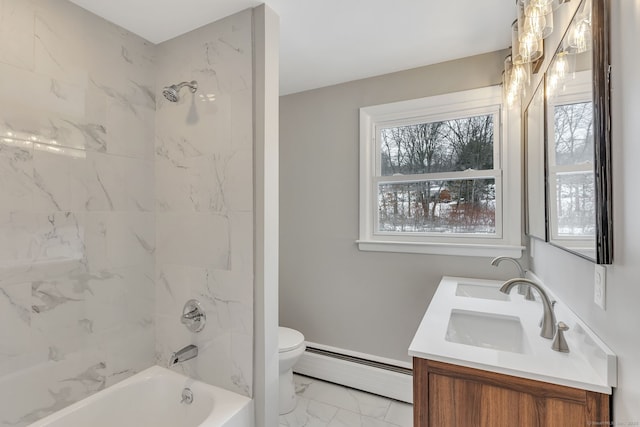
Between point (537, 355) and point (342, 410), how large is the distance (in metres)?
1.50

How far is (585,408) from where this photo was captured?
92 cm

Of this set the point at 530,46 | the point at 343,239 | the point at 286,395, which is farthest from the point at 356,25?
the point at 286,395

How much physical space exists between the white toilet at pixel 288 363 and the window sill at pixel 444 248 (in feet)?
2.85

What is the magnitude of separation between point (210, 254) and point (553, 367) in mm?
1597

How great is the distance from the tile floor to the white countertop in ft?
3.45

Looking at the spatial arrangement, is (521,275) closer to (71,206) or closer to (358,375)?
(358,375)

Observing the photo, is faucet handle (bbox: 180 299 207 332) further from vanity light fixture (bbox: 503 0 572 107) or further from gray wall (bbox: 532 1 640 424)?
vanity light fixture (bbox: 503 0 572 107)

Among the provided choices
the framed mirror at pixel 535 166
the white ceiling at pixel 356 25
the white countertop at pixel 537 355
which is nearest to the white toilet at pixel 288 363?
the white countertop at pixel 537 355

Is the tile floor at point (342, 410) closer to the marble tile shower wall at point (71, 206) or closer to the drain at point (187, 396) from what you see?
the drain at point (187, 396)

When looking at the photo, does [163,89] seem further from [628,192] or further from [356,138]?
[628,192]

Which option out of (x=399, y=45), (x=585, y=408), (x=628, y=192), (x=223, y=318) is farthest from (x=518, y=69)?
(x=223, y=318)

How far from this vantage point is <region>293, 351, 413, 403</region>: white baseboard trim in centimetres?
223

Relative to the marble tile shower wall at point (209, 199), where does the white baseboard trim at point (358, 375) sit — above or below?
below

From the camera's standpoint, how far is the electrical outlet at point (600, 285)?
92 cm
